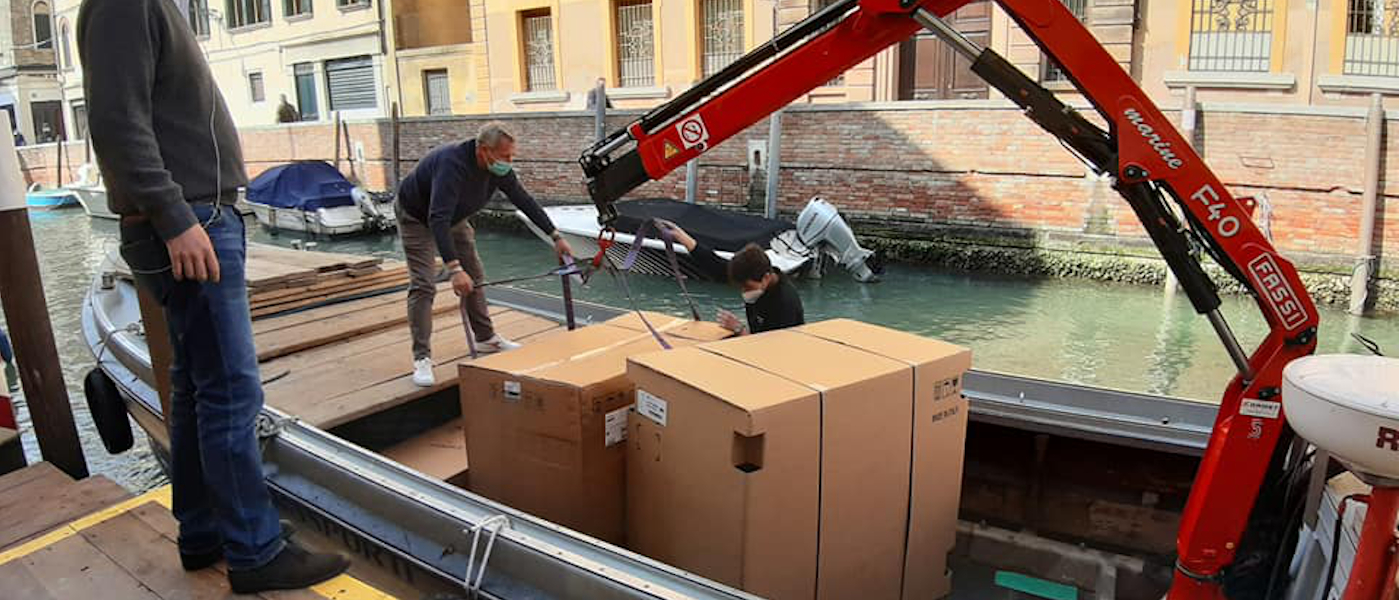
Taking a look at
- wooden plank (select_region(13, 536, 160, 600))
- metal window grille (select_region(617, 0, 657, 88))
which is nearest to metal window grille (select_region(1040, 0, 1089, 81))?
metal window grille (select_region(617, 0, 657, 88))

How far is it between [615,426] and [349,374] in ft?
4.86

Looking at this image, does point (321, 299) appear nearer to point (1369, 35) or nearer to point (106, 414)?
point (106, 414)

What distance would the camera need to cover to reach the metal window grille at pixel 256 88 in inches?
971

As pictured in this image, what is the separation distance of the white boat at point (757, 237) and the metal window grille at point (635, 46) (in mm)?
5753

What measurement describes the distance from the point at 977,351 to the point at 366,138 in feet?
45.5

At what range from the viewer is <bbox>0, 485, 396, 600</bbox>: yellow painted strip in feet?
6.97

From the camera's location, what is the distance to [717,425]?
212cm

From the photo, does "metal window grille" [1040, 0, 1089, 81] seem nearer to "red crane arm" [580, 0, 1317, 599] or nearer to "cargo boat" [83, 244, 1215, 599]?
"cargo boat" [83, 244, 1215, 599]

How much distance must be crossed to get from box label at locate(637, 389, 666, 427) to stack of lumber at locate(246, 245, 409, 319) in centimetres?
270

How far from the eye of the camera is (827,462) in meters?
2.20

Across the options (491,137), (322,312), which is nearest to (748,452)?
(491,137)

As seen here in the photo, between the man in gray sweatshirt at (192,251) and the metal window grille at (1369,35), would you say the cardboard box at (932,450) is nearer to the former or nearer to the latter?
the man in gray sweatshirt at (192,251)

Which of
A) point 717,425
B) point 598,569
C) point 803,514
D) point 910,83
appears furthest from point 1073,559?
point 910,83

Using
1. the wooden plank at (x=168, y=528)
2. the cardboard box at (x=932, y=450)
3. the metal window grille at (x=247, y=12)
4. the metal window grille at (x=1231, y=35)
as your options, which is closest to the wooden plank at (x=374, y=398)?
the wooden plank at (x=168, y=528)
